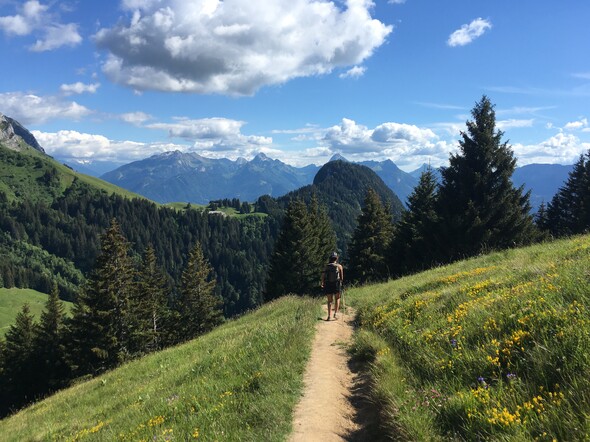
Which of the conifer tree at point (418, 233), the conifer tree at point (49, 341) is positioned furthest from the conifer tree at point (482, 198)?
the conifer tree at point (49, 341)

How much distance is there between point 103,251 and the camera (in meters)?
37.0

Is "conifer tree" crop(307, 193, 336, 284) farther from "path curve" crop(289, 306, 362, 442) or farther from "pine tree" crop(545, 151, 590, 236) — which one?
"path curve" crop(289, 306, 362, 442)

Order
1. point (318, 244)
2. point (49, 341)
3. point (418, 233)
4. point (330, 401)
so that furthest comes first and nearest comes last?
point (318, 244) → point (49, 341) → point (418, 233) → point (330, 401)

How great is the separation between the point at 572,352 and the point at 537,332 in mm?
836

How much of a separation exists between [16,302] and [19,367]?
4429 inches

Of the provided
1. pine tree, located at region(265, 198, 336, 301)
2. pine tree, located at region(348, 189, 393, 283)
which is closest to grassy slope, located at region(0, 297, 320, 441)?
pine tree, located at region(348, 189, 393, 283)

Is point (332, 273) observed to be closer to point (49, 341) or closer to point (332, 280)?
point (332, 280)

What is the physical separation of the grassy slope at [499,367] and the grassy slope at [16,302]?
5850 inches

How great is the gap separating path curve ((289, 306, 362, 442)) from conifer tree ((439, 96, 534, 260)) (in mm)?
22226

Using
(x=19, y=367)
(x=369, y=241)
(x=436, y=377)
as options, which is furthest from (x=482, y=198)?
(x=19, y=367)

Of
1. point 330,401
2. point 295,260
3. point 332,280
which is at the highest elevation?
point 332,280

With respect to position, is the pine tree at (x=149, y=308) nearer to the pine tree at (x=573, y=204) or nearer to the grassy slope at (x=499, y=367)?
the grassy slope at (x=499, y=367)

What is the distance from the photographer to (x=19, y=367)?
5122 centimetres

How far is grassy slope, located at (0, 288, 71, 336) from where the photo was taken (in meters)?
126
